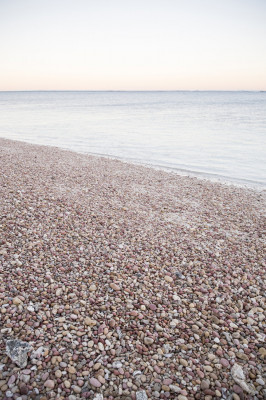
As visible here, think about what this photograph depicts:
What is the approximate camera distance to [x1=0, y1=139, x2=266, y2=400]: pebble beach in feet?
9.46

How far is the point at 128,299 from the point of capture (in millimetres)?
4035

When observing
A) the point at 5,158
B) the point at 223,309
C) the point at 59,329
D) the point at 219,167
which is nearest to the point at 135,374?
the point at 59,329

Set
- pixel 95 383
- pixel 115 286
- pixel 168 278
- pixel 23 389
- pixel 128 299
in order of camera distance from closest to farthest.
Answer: pixel 23 389, pixel 95 383, pixel 128 299, pixel 115 286, pixel 168 278

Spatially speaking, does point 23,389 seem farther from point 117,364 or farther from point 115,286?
point 115,286

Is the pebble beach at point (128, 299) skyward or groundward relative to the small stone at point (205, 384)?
skyward

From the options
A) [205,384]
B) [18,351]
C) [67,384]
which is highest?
[18,351]

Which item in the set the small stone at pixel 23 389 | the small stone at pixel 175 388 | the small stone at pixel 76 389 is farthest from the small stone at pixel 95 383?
the small stone at pixel 175 388

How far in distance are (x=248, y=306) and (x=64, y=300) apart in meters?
2.80

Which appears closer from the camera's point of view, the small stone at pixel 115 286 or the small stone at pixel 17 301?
the small stone at pixel 17 301

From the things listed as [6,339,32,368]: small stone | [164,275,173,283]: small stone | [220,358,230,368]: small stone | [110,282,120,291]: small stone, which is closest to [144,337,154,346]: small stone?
[220,358,230,368]: small stone

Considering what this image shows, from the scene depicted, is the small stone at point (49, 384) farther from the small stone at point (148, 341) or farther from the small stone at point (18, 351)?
the small stone at point (148, 341)

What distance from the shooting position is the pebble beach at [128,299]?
113 inches

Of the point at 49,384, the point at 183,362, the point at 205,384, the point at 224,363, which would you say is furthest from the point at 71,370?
the point at 224,363

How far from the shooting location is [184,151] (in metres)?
17.8
